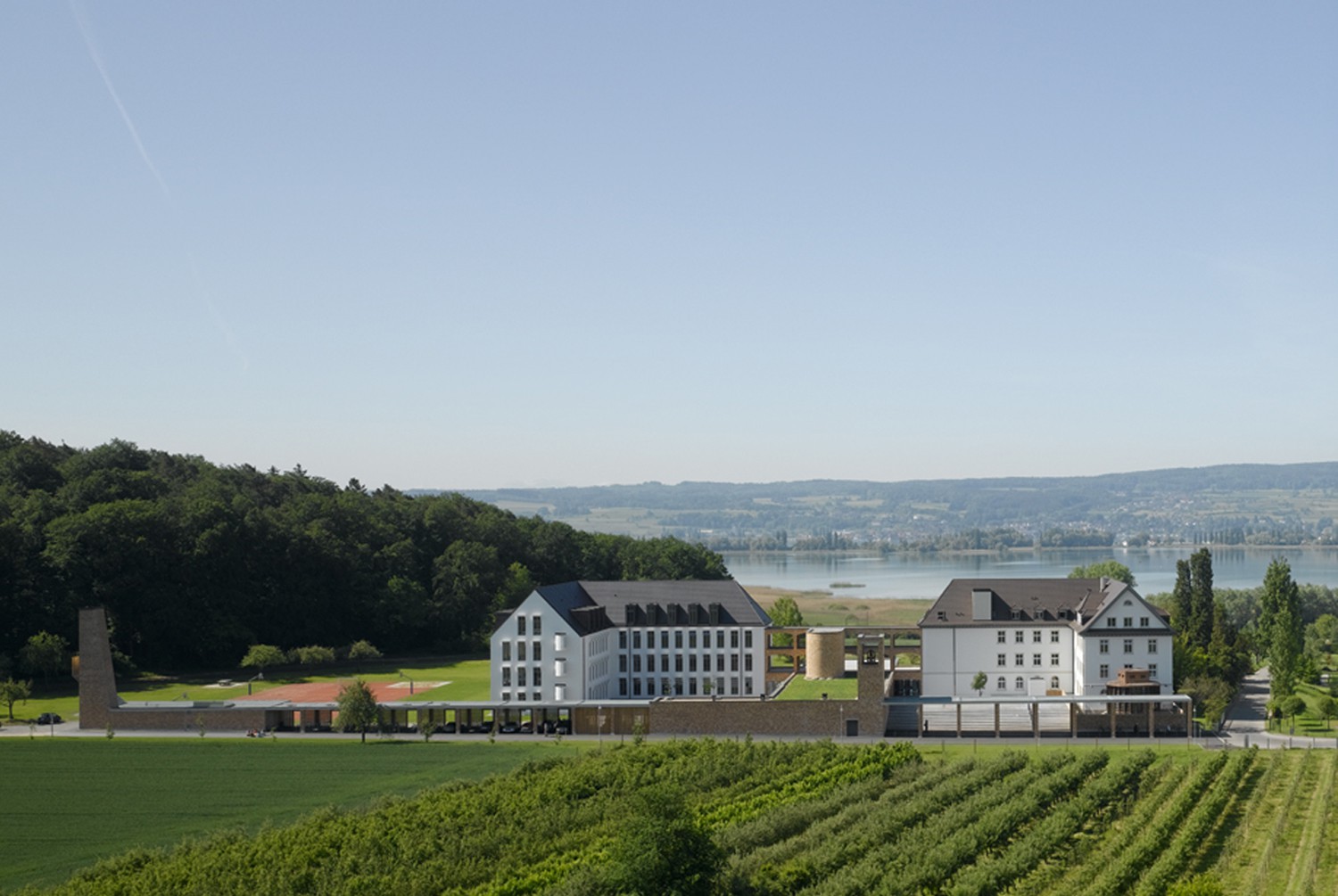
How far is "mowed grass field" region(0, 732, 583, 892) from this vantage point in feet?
119

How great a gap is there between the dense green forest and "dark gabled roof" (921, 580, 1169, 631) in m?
33.6

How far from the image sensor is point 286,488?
99688 mm

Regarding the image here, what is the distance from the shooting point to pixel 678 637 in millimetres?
65188

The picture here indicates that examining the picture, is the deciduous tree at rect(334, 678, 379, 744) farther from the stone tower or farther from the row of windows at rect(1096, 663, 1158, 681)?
the row of windows at rect(1096, 663, 1158, 681)

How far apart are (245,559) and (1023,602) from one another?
42696 millimetres

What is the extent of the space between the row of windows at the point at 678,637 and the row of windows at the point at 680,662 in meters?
0.36

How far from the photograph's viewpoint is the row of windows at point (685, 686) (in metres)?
64.8

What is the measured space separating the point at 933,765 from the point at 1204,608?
92.8 feet

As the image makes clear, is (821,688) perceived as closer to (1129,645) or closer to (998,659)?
(998,659)

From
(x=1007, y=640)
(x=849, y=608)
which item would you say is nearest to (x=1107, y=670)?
(x=1007, y=640)

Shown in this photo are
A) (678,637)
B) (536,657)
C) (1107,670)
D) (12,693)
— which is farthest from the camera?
(678,637)

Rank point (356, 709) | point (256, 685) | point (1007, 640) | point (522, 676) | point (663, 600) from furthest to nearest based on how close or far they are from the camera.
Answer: point (256, 685) < point (663, 600) < point (1007, 640) < point (522, 676) < point (356, 709)

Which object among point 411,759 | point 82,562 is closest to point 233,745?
point 411,759

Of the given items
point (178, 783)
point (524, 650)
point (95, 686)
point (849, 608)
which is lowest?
point (849, 608)
